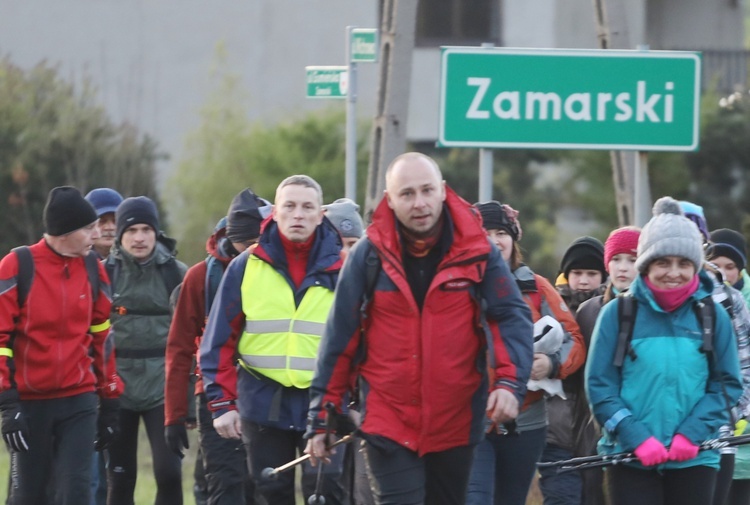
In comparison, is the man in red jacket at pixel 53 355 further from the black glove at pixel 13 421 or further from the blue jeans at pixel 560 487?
the blue jeans at pixel 560 487

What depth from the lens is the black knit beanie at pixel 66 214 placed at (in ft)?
25.5

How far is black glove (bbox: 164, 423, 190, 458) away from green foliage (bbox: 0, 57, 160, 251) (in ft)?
38.5

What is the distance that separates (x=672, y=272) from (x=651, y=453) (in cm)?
73

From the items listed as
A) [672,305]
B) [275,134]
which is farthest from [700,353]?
[275,134]

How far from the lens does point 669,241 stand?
20.3 feet

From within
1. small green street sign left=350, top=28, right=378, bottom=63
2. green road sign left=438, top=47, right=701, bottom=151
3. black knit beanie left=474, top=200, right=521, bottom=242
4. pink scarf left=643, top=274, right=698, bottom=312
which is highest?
small green street sign left=350, top=28, right=378, bottom=63

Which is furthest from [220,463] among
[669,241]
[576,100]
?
[576,100]

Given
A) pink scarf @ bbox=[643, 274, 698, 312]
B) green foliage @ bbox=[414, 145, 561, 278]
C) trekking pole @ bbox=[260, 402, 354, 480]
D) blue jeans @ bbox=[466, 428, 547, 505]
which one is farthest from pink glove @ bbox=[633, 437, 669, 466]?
green foliage @ bbox=[414, 145, 561, 278]

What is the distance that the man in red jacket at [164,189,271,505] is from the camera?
7934mm

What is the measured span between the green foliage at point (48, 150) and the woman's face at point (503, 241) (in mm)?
12597

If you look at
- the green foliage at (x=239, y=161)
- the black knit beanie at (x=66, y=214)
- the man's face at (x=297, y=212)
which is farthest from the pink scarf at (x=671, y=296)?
the green foliage at (x=239, y=161)

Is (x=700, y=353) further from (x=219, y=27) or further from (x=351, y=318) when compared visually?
(x=219, y=27)

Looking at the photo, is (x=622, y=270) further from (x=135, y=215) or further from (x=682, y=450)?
(x=135, y=215)

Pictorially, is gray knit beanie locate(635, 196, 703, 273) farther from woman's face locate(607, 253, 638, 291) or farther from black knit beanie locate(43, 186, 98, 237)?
black knit beanie locate(43, 186, 98, 237)
